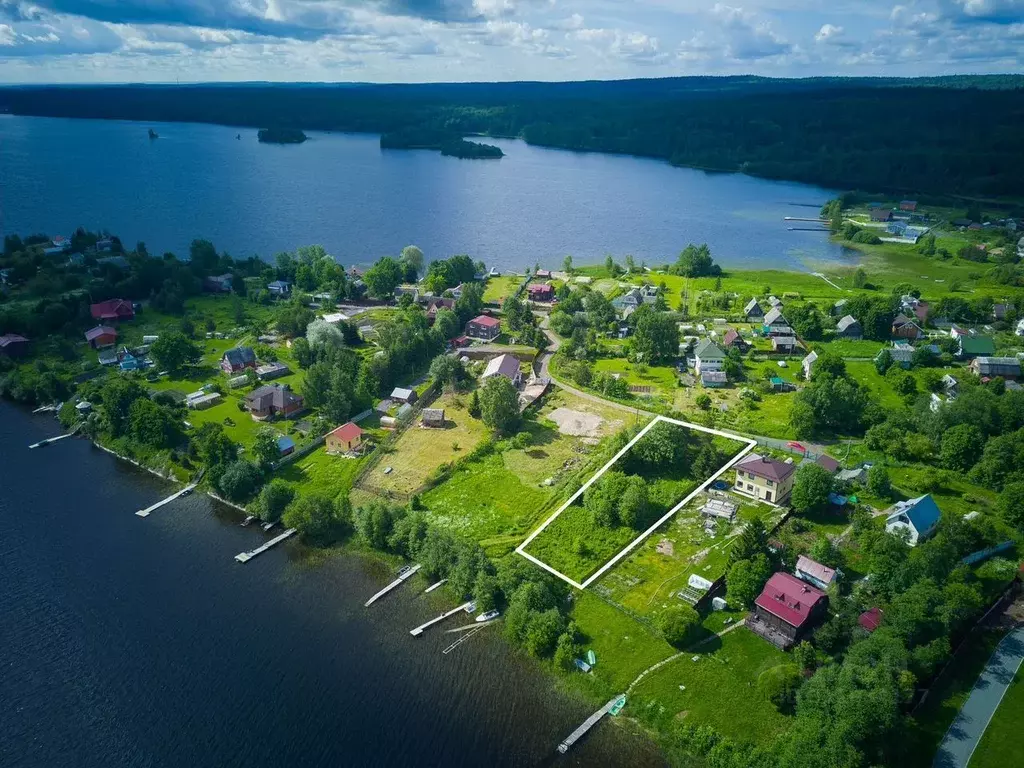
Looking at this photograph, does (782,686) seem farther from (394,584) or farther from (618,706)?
(394,584)

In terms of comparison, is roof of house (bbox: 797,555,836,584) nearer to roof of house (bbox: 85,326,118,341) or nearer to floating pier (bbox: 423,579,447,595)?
Answer: floating pier (bbox: 423,579,447,595)

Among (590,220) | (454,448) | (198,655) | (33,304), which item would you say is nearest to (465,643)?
(198,655)

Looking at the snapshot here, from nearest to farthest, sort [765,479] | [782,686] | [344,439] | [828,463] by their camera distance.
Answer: [782,686]
[765,479]
[828,463]
[344,439]

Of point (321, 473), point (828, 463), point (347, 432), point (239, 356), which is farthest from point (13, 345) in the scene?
point (828, 463)

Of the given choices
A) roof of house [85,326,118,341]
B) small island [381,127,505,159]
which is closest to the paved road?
roof of house [85,326,118,341]

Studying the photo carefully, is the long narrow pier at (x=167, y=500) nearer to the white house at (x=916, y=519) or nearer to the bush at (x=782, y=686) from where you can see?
the bush at (x=782, y=686)

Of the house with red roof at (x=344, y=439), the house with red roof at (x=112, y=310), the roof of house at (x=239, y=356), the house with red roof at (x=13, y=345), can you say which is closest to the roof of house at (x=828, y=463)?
the house with red roof at (x=344, y=439)
